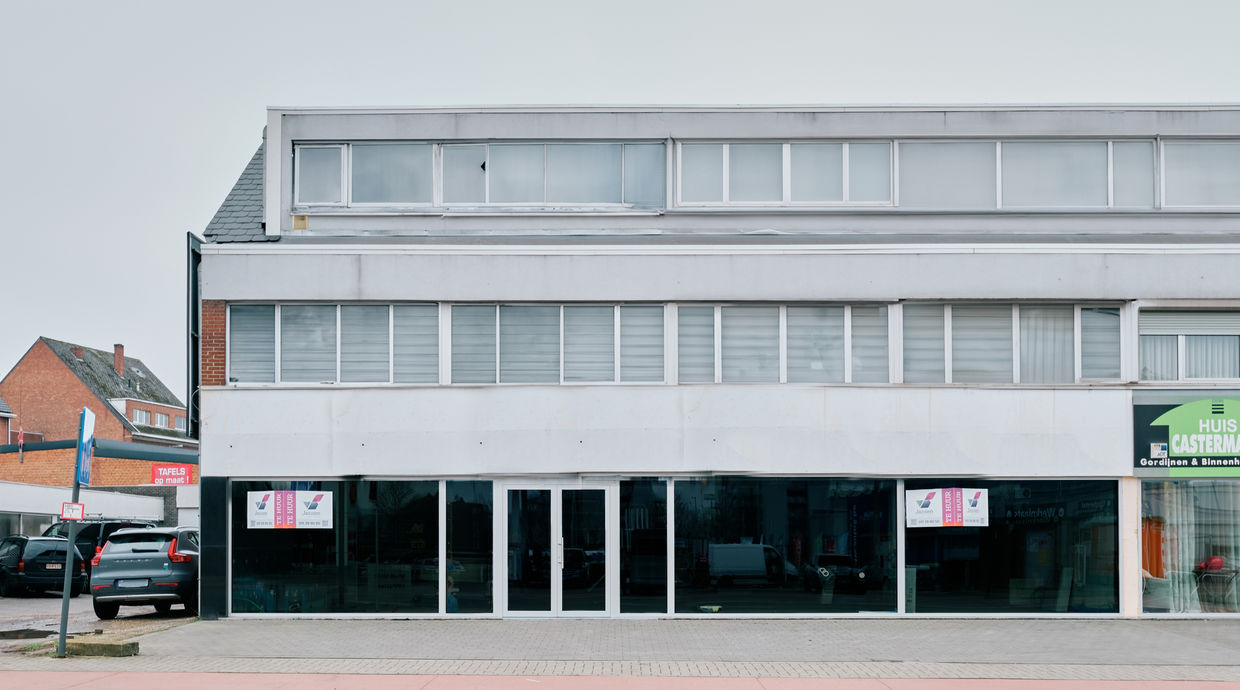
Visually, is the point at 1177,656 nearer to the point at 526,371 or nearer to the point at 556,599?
the point at 556,599

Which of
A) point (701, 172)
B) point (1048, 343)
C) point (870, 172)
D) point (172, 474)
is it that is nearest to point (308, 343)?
point (701, 172)

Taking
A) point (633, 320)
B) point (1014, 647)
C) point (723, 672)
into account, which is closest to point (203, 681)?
point (723, 672)

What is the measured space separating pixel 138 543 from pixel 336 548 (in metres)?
3.66

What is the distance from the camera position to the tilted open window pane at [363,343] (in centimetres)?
1772

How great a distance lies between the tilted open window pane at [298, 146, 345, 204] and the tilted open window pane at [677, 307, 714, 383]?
219 inches

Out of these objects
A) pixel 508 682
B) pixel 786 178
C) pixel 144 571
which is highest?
pixel 786 178

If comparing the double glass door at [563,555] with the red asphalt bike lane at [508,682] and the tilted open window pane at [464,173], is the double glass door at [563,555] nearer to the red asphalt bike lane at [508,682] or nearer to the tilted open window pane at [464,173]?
the tilted open window pane at [464,173]

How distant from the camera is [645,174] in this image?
60.0 ft

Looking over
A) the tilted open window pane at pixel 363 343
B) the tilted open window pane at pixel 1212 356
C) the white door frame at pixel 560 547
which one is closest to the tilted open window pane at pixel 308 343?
the tilted open window pane at pixel 363 343

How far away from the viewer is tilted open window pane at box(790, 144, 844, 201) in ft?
59.7

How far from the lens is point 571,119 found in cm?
1828

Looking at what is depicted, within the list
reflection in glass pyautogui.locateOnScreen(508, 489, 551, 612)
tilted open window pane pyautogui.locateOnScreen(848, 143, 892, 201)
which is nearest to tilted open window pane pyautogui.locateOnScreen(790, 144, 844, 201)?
tilted open window pane pyautogui.locateOnScreen(848, 143, 892, 201)

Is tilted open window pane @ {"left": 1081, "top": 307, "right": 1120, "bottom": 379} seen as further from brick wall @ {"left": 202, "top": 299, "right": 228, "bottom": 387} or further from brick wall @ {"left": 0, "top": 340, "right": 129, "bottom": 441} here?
brick wall @ {"left": 0, "top": 340, "right": 129, "bottom": 441}

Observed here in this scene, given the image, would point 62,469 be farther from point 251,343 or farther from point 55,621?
point 251,343
